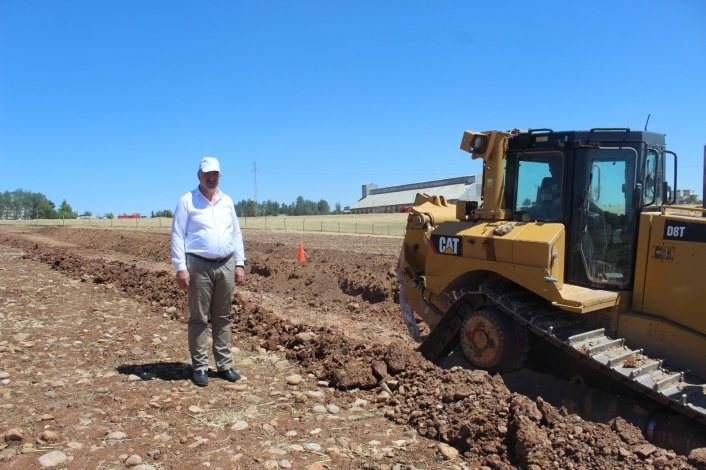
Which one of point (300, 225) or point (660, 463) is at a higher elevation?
point (300, 225)

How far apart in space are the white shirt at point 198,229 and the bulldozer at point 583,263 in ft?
7.91

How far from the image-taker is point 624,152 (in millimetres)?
4812

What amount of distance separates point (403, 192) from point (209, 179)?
79891 millimetres

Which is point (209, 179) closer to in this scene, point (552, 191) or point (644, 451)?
point (552, 191)

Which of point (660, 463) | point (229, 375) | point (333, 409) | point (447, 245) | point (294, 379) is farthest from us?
point (447, 245)

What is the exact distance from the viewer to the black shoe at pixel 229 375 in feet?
15.9

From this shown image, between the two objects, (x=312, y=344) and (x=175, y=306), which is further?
(x=175, y=306)

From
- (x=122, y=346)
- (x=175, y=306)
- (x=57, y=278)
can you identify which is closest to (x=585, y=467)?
(x=122, y=346)

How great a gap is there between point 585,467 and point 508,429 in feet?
1.79

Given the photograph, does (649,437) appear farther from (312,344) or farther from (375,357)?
(312,344)

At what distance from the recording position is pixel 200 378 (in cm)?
465

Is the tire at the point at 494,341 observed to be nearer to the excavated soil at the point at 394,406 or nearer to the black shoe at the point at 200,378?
the excavated soil at the point at 394,406

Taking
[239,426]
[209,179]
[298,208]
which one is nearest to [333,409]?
[239,426]

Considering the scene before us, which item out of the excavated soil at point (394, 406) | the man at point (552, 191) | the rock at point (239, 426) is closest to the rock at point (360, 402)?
the excavated soil at point (394, 406)
